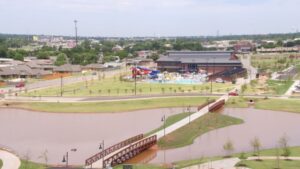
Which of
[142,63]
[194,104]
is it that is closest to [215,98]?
[194,104]

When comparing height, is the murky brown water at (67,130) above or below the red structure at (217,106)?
below

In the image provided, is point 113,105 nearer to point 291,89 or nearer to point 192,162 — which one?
point 192,162

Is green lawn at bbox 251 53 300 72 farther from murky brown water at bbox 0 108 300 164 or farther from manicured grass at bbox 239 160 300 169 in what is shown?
manicured grass at bbox 239 160 300 169

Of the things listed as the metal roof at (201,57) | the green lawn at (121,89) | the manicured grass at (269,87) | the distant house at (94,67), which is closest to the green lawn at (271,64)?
the metal roof at (201,57)

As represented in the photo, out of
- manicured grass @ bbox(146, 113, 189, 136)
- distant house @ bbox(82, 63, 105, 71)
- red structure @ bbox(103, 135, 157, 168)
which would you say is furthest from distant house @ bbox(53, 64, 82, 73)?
red structure @ bbox(103, 135, 157, 168)

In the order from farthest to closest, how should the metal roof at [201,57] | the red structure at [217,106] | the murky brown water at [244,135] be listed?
the metal roof at [201,57]
the red structure at [217,106]
the murky brown water at [244,135]

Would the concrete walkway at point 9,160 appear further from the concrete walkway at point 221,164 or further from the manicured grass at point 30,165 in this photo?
the concrete walkway at point 221,164

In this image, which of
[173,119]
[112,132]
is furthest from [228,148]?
[173,119]
